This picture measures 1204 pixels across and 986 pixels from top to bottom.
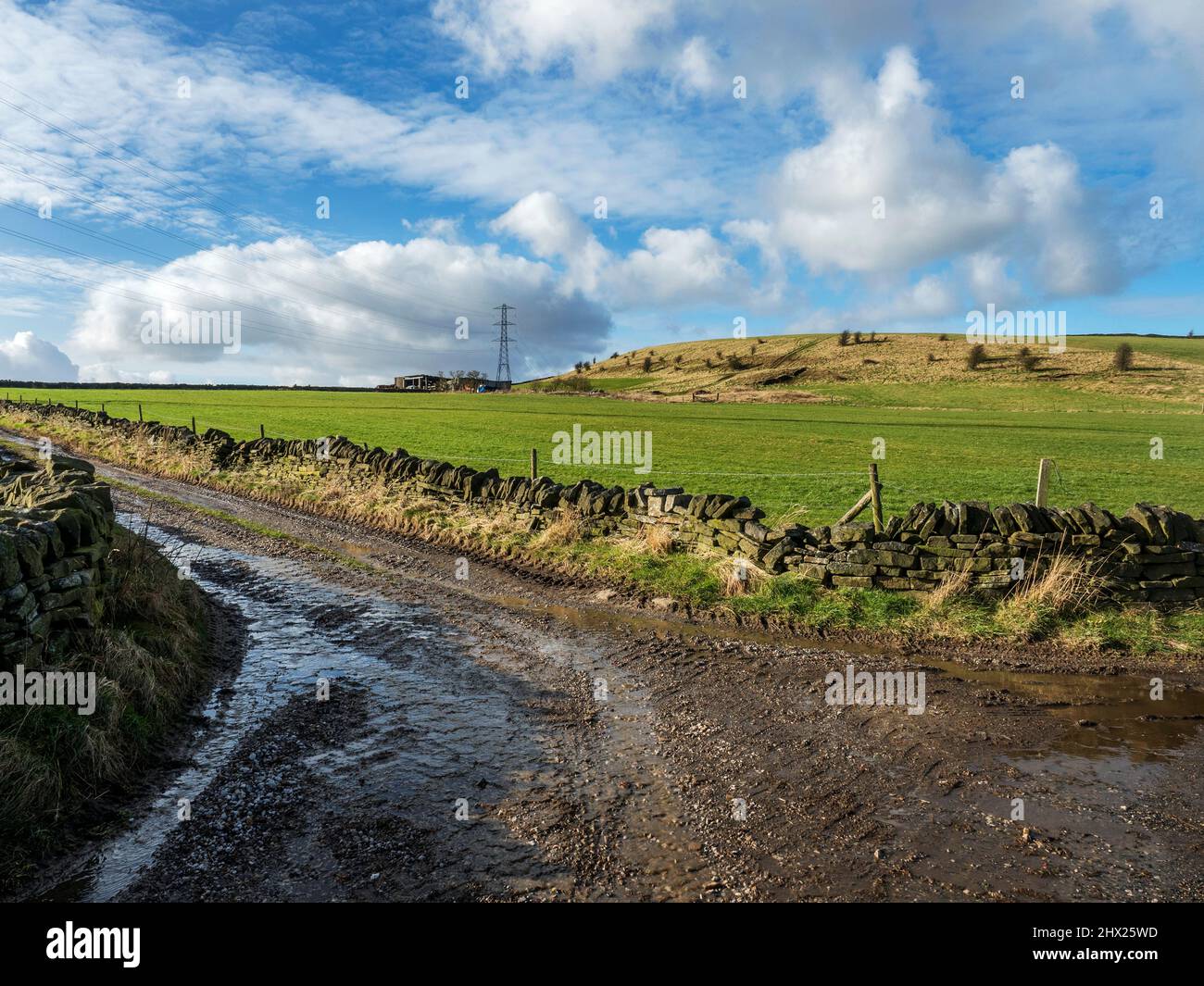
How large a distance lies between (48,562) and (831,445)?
33290 mm

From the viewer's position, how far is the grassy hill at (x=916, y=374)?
263 feet

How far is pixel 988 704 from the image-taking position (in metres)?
7.89

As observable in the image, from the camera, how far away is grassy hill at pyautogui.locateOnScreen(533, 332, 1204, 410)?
80.2m

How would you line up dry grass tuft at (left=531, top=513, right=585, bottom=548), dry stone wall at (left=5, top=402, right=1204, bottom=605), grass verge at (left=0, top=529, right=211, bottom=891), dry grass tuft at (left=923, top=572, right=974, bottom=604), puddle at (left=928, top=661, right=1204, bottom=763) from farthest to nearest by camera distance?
dry grass tuft at (left=531, top=513, right=585, bottom=548) → dry stone wall at (left=5, top=402, right=1204, bottom=605) → dry grass tuft at (left=923, top=572, right=974, bottom=604) → puddle at (left=928, top=661, right=1204, bottom=763) → grass verge at (left=0, top=529, right=211, bottom=891)

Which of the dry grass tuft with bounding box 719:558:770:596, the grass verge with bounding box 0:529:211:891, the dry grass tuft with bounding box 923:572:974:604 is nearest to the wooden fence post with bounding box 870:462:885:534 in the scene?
the dry grass tuft with bounding box 923:572:974:604

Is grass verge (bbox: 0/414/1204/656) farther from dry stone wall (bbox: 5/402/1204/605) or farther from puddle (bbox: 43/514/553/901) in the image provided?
puddle (bbox: 43/514/553/901)

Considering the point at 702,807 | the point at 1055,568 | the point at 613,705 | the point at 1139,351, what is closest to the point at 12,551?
the point at 613,705

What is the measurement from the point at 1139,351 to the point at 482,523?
12366cm

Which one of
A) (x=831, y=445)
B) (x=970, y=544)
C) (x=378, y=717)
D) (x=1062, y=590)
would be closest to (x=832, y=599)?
(x=970, y=544)

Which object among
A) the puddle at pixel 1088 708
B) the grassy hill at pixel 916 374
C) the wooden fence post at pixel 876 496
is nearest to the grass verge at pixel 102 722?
the puddle at pixel 1088 708

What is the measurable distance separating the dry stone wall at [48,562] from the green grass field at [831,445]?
12.1 metres

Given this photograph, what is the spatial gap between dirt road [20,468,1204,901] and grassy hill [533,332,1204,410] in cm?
7726
